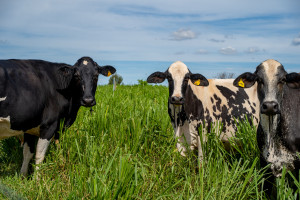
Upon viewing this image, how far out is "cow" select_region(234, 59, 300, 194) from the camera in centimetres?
372

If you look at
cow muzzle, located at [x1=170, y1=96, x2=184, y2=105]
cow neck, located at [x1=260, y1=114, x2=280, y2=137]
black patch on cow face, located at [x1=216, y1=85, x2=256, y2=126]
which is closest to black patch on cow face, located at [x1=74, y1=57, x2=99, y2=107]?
cow muzzle, located at [x1=170, y1=96, x2=184, y2=105]

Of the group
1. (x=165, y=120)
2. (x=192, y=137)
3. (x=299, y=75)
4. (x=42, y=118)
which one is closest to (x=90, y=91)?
(x=42, y=118)

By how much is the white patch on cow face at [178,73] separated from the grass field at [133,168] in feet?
2.22

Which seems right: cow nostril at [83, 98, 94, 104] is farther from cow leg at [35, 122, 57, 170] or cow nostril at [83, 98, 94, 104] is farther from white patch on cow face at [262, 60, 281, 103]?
white patch on cow face at [262, 60, 281, 103]

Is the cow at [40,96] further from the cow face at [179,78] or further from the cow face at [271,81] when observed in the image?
the cow face at [271,81]

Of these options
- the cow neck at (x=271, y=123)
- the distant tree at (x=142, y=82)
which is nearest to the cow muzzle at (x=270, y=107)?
the cow neck at (x=271, y=123)

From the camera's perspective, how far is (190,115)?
201 inches

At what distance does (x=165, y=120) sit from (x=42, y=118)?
2.03 metres

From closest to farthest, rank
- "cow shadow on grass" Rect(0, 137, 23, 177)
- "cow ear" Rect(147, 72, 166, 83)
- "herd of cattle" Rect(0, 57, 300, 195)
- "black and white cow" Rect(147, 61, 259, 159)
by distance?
"herd of cattle" Rect(0, 57, 300, 195), "black and white cow" Rect(147, 61, 259, 159), "cow ear" Rect(147, 72, 166, 83), "cow shadow on grass" Rect(0, 137, 23, 177)

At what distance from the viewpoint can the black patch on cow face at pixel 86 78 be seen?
5.37 meters

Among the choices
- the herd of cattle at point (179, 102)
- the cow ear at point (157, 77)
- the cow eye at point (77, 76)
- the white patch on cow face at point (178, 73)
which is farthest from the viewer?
the cow eye at point (77, 76)

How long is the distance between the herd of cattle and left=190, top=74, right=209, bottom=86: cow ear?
15mm

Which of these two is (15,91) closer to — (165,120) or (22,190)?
(22,190)

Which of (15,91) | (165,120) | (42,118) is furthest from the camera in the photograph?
(165,120)
